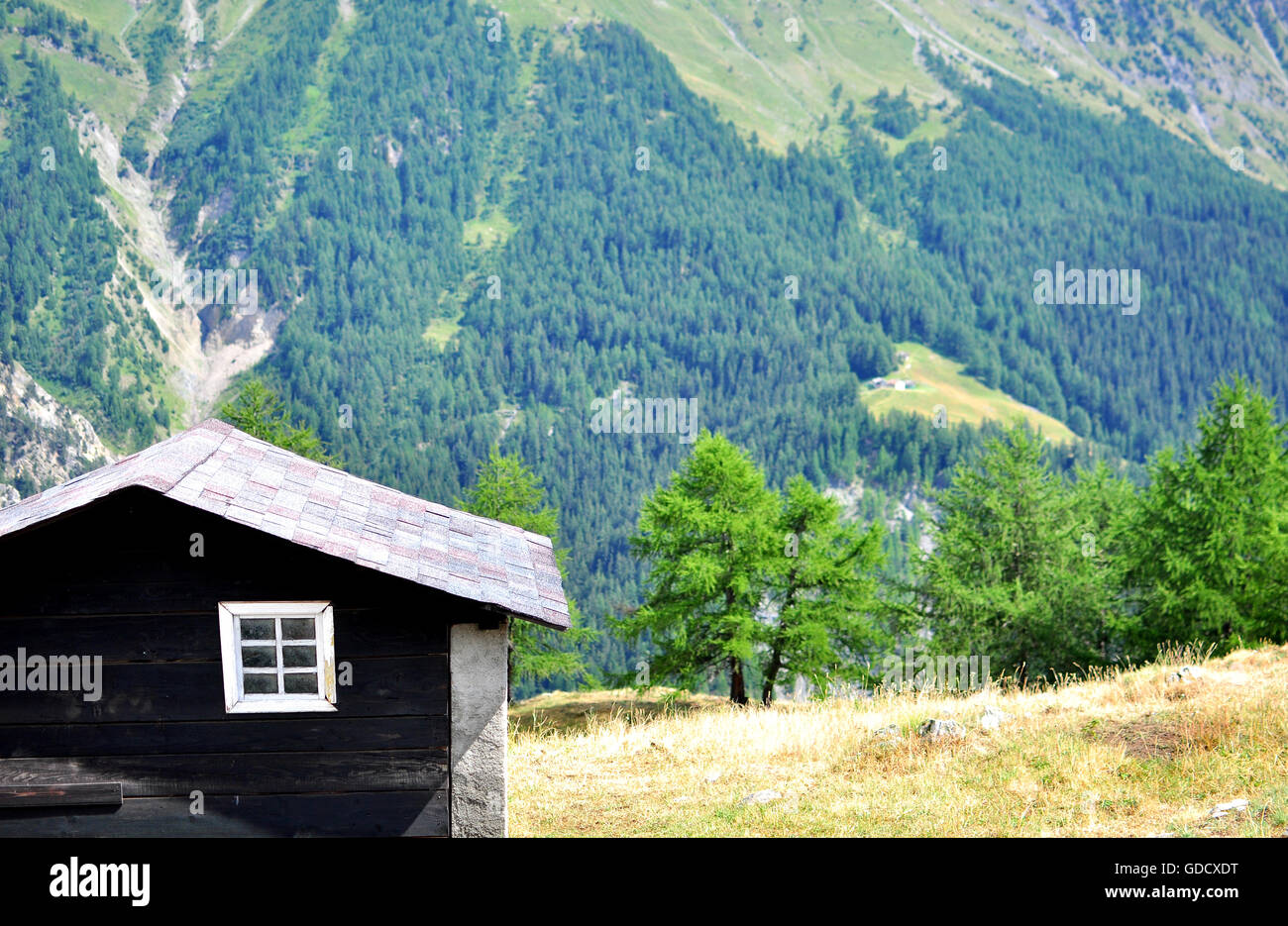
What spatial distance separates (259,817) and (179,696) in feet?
4.39

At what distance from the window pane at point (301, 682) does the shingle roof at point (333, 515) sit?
1.27 m

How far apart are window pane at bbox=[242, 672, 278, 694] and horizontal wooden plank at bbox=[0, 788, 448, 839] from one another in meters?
0.97

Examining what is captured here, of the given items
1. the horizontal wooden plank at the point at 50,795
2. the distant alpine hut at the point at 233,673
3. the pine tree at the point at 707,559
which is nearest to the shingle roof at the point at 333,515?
the distant alpine hut at the point at 233,673

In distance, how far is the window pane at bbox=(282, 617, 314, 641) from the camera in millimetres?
10398

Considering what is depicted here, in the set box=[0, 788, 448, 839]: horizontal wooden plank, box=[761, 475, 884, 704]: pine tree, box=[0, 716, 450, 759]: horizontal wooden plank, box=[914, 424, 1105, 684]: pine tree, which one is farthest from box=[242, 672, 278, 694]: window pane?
box=[914, 424, 1105, 684]: pine tree

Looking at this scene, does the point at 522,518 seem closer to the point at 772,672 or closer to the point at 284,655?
the point at 772,672

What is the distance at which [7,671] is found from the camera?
9.95 meters

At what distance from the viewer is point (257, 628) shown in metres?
10.4

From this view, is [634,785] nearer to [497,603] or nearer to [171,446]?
[497,603]

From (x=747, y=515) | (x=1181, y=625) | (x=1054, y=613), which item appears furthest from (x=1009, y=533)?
(x=747, y=515)

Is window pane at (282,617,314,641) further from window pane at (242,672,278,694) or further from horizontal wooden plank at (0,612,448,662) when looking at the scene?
window pane at (242,672,278,694)

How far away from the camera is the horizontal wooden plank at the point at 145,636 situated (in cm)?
1006

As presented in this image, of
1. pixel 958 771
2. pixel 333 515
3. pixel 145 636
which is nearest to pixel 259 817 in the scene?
pixel 145 636
